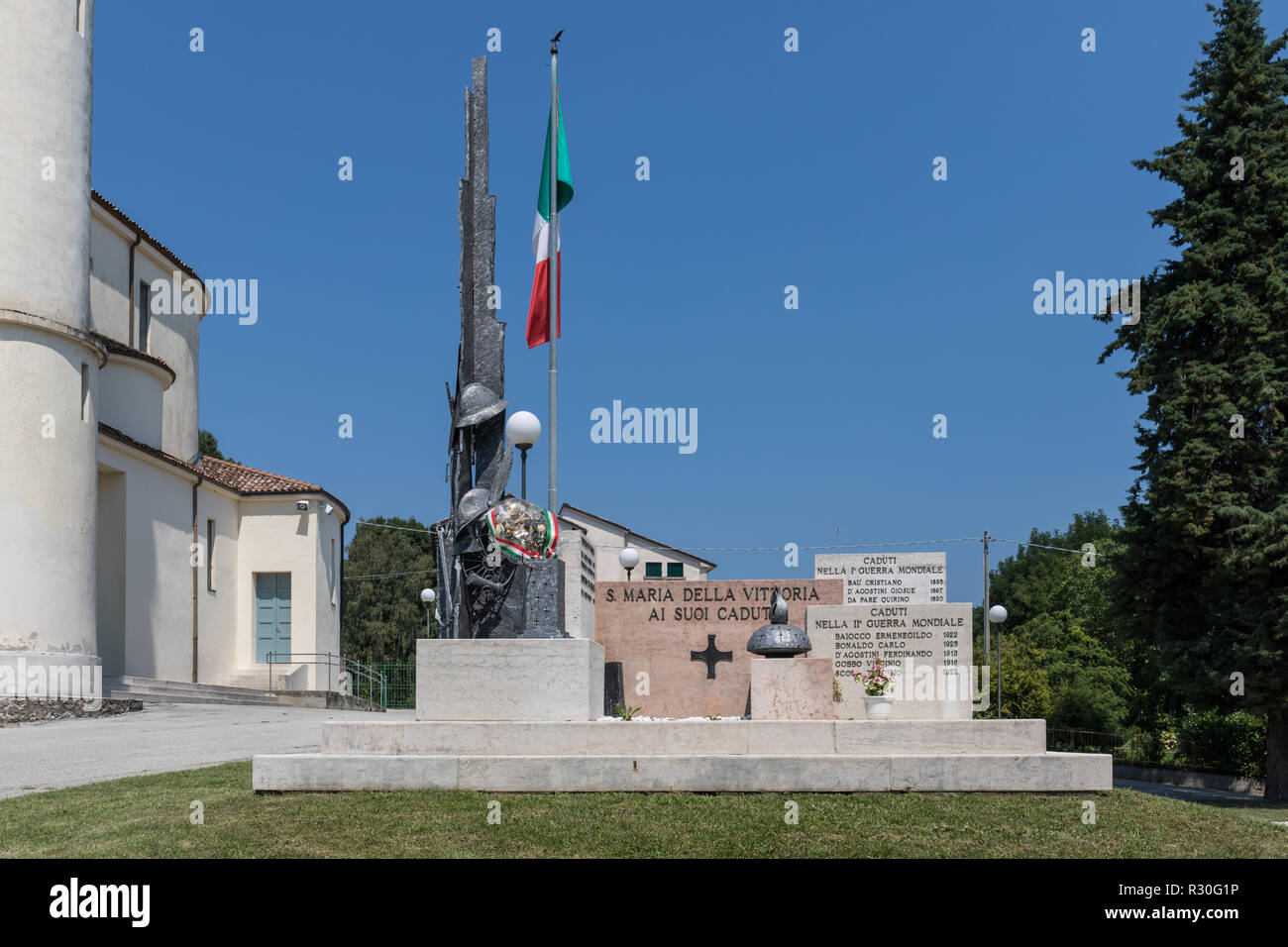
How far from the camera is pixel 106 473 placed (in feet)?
99.1

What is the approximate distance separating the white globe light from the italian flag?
4744 millimetres

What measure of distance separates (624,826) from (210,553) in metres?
29.4

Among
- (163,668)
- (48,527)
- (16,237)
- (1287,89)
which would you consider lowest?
(163,668)

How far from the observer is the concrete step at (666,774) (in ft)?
35.7

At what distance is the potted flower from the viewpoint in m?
14.1

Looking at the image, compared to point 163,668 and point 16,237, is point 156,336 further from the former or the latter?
point 16,237

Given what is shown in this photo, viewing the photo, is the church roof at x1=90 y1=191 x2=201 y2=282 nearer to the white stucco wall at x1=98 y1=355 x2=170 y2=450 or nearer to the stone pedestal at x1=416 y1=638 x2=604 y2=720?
the white stucco wall at x1=98 y1=355 x2=170 y2=450

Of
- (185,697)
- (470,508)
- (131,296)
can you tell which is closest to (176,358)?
(131,296)

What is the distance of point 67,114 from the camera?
82.5 ft

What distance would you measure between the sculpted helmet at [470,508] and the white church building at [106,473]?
14.7m

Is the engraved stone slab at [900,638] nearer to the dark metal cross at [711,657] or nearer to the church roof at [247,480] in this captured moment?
the dark metal cross at [711,657]

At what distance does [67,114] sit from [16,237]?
3042 millimetres
